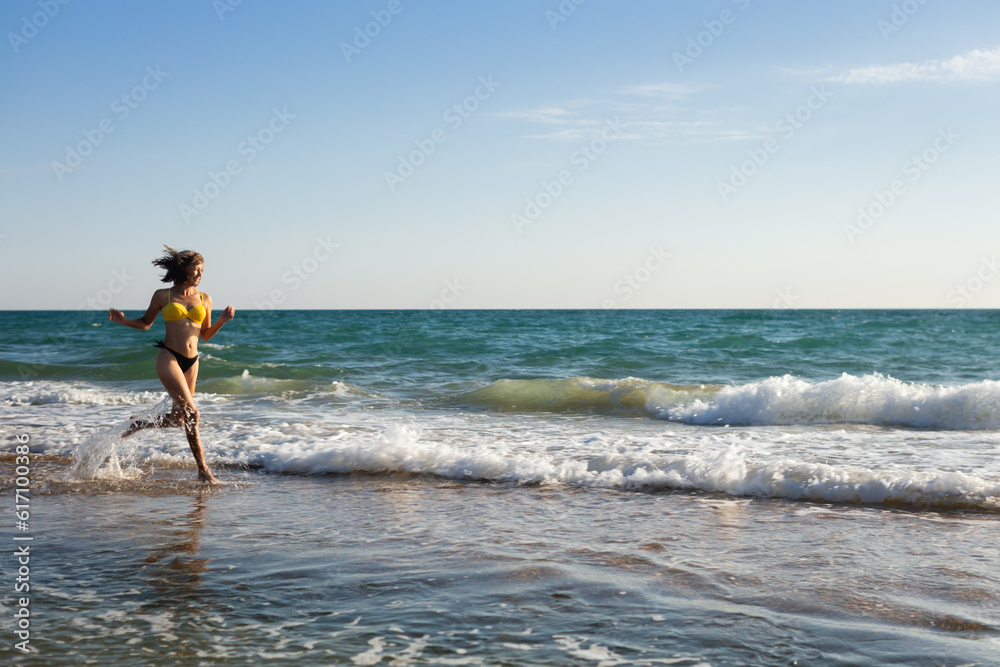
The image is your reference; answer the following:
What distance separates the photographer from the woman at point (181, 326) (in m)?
6.54

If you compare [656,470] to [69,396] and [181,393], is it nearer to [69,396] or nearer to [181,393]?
[181,393]

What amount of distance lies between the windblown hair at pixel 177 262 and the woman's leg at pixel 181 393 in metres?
0.67

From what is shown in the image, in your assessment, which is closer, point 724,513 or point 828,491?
point 724,513

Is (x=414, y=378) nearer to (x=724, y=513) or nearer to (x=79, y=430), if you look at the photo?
Result: (x=79, y=430)

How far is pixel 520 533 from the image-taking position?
523 cm

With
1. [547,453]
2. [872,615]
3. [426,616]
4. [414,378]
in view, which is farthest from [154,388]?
[872,615]

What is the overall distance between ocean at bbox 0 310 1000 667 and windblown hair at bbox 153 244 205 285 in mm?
1314

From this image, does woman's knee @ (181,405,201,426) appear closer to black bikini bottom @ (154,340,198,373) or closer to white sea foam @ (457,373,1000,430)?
black bikini bottom @ (154,340,198,373)

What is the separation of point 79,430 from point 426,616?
27.4 feet

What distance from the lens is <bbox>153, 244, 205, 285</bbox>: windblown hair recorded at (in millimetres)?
6484

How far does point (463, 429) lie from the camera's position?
1023 cm

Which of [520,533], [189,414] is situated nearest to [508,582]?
[520,533]

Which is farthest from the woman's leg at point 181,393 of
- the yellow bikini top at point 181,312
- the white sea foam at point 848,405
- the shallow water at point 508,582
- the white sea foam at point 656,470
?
the white sea foam at point 848,405

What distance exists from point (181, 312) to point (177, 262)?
0.44 meters
